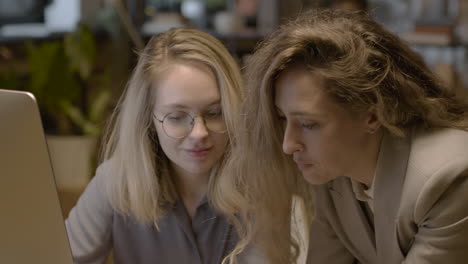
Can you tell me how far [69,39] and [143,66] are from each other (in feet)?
8.54

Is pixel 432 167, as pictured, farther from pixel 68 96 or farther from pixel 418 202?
pixel 68 96

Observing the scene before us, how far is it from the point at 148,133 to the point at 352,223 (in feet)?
1.66

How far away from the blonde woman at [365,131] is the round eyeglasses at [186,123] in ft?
0.33

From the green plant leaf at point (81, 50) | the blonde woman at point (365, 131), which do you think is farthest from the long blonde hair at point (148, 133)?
the green plant leaf at point (81, 50)

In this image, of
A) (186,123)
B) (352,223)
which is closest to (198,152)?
(186,123)

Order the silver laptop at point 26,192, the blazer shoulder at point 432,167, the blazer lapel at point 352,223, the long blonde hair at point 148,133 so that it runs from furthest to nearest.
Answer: the long blonde hair at point 148,133, the blazer lapel at point 352,223, the blazer shoulder at point 432,167, the silver laptop at point 26,192

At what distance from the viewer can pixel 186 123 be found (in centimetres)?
147

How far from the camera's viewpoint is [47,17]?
4.60m

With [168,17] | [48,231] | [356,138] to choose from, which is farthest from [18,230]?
[168,17]

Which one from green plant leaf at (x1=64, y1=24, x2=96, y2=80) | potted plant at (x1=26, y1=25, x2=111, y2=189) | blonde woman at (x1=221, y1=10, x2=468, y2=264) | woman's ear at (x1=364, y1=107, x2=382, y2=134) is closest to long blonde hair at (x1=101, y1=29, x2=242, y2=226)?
blonde woman at (x1=221, y1=10, x2=468, y2=264)

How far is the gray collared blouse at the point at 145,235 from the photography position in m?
1.56

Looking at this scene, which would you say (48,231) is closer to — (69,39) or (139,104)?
(139,104)

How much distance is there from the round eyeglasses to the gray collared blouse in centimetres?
19

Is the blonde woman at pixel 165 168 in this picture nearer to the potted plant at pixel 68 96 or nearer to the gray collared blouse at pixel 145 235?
the gray collared blouse at pixel 145 235
